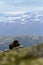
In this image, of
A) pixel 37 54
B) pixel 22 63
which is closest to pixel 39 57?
pixel 37 54

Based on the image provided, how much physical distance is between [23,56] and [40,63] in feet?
4.02

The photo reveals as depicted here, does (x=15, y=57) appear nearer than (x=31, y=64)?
No

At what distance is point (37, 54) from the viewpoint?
43.9 ft

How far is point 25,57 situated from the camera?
13.6 m

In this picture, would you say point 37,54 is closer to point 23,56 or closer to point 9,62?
point 23,56

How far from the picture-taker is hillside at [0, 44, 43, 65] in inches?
514

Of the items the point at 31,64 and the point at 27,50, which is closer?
the point at 31,64

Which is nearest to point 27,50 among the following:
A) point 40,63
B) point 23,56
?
point 23,56

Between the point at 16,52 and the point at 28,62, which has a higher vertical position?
the point at 16,52

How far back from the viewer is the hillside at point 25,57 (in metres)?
13.1

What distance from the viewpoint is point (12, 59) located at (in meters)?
13.5

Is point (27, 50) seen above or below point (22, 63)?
above

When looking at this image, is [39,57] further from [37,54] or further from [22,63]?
[22,63]

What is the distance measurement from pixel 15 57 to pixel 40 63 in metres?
1.70
